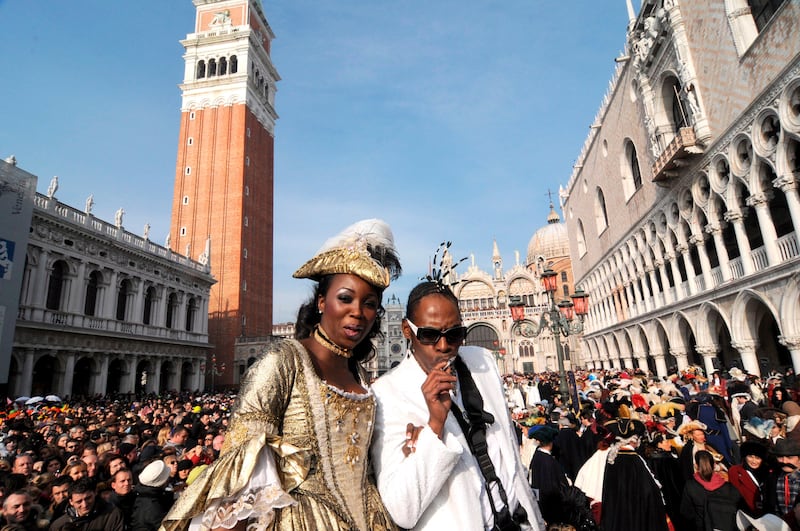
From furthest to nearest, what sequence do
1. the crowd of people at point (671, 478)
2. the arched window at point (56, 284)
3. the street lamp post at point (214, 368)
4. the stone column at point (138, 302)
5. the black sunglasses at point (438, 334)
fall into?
1. the street lamp post at point (214, 368)
2. the stone column at point (138, 302)
3. the arched window at point (56, 284)
4. the crowd of people at point (671, 478)
5. the black sunglasses at point (438, 334)

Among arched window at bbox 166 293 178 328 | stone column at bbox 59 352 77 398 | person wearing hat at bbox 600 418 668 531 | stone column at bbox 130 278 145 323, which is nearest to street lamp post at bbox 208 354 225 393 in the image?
arched window at bbox 166 293 178 328

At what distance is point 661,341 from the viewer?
19.7m

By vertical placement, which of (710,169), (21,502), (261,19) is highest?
(261,19)

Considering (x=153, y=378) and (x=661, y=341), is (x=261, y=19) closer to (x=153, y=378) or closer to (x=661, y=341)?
(x=153, y=378)

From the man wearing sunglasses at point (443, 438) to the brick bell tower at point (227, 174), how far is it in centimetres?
3404

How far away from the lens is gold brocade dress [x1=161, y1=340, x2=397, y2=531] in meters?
1.30

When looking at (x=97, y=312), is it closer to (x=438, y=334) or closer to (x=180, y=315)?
(x=180, y=315)

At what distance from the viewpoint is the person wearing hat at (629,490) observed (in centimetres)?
393

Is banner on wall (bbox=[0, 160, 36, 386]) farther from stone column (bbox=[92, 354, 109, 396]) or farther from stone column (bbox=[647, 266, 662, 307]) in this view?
stone column (bbox=[647, 266, 662, 307])

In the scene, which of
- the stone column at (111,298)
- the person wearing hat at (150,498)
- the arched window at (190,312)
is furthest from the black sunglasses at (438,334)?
the arched window at (190,312)

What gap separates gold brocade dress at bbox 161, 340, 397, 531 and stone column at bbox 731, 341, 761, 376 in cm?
1531

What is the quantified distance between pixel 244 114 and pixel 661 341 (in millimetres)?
33779

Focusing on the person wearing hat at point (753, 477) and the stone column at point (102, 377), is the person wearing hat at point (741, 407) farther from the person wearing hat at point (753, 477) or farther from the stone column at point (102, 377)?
the stone column at point (102, 377)

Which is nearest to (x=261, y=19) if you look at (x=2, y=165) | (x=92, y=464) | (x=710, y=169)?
(x=2, y=165)
